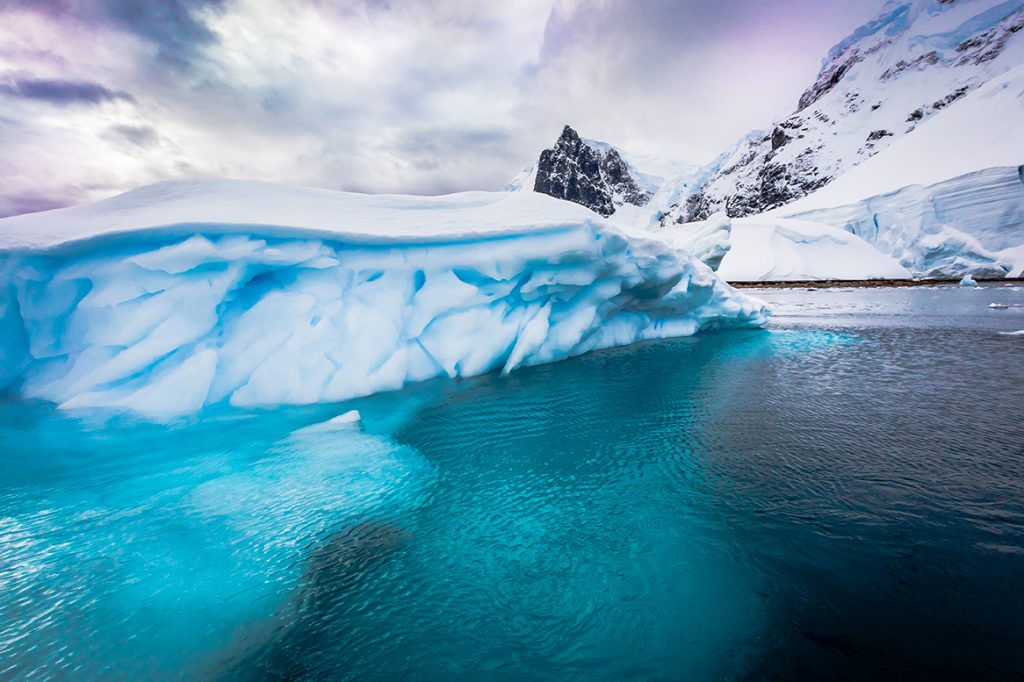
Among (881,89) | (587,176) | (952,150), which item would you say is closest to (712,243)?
(952,150)

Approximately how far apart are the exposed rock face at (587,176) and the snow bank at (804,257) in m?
88.8

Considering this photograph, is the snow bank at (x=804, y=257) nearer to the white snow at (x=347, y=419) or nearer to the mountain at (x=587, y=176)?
the white snow at (x=347, y=419)

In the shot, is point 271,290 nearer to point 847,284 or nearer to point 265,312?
point 265,312

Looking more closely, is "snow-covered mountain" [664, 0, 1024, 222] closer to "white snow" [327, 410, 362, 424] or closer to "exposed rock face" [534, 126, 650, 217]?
"exposed rock face" [534, 126, 650, 217]

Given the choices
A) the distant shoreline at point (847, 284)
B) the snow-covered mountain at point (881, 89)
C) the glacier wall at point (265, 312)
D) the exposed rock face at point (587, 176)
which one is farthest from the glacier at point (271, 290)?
the exposed rock face at point (587, 176)

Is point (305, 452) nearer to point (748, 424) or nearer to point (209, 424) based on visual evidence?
point (209, 424)

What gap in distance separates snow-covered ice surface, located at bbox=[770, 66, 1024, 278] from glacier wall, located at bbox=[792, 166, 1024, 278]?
5 cm

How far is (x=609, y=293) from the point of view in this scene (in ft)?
28.5

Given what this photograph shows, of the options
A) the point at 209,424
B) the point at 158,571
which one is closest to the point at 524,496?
the point at 158,571

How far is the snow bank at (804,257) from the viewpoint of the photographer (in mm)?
31891

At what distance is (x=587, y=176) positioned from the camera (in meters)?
122

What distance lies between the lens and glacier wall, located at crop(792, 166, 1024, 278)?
28.3 meters

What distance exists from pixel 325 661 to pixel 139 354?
5.45m

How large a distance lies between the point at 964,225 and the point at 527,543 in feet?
137
